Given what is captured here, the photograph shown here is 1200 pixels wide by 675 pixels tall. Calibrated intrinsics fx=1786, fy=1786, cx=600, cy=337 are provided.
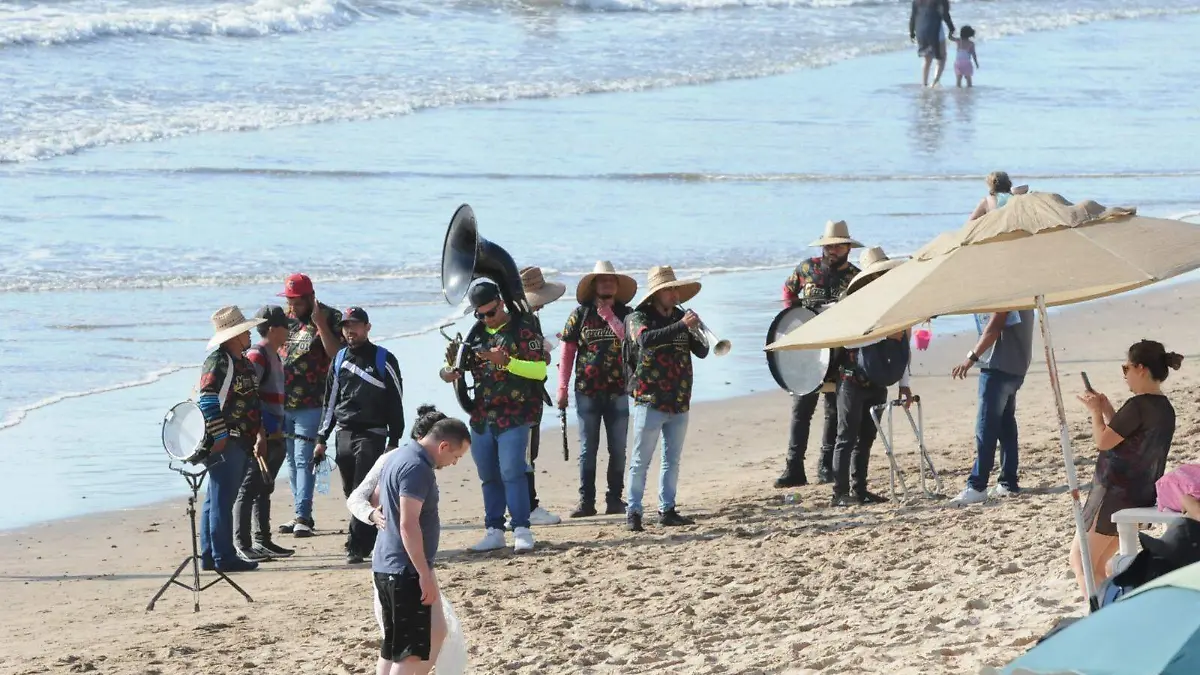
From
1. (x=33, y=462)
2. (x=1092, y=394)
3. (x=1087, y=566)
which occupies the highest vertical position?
(x=1092, y=394)

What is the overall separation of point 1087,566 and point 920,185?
57.5ft

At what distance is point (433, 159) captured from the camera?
25562 millimetres

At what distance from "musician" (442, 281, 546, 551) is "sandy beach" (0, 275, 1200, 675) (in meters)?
0.28

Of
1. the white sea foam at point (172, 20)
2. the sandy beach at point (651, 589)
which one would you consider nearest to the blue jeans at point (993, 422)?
the sandy beach at point (651, 589)

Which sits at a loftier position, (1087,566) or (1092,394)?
(1092,394)

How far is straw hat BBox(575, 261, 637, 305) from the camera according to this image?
416 inches

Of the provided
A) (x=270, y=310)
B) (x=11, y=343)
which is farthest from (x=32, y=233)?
(x=270, y=310)

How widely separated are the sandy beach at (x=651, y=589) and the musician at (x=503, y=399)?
0.92 feet

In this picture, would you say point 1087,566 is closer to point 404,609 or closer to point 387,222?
point 404,609

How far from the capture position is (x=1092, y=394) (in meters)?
6.93

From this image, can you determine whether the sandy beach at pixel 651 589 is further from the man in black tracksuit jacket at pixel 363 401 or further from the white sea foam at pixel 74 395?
the white sea foam at pixel 74 395

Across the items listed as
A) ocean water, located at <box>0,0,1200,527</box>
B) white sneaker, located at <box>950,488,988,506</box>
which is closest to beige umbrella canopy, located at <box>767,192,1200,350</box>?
white sneaker, located at <box>950,488,988,506</box>

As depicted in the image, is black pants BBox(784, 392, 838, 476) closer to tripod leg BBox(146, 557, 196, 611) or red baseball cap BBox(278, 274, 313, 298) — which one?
red baseball cap BBox(278, 274, 313, 298)

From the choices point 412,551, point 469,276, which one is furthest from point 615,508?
point 412,551
